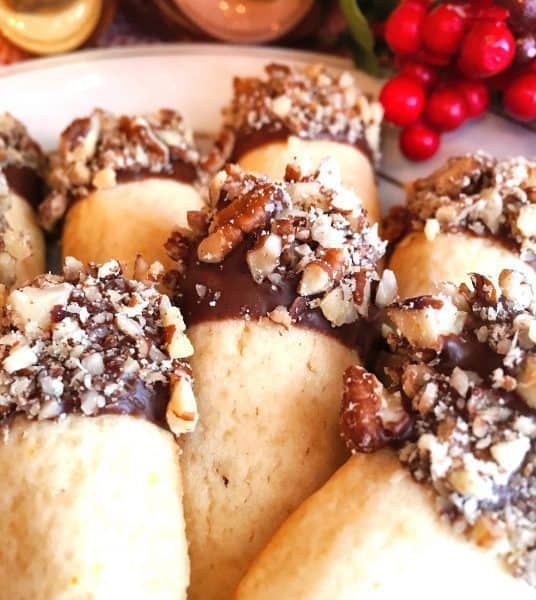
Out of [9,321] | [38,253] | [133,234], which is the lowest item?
[38,253]

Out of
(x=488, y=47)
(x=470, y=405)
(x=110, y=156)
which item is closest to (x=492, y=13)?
(x=488, y=47)

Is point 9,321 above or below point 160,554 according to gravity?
above

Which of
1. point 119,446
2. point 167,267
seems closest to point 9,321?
point 119,446

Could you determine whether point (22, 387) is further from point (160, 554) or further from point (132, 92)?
point (132, 92)

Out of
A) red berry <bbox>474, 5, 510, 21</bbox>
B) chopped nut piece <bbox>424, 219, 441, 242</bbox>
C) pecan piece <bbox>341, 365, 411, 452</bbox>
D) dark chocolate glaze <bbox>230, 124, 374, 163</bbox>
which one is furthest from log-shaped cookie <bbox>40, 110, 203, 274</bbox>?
red berry <bbox>474, 5, 510, 21</bbox>

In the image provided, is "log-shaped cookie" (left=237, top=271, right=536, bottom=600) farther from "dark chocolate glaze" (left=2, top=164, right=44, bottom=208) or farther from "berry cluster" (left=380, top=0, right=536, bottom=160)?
"dark chocolate glaze" (left=2, top=164, right=44, bottom=208)

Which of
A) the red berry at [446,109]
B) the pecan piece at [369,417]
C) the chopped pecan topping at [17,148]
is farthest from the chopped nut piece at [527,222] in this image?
the chopped pecan topping at [17,148]
